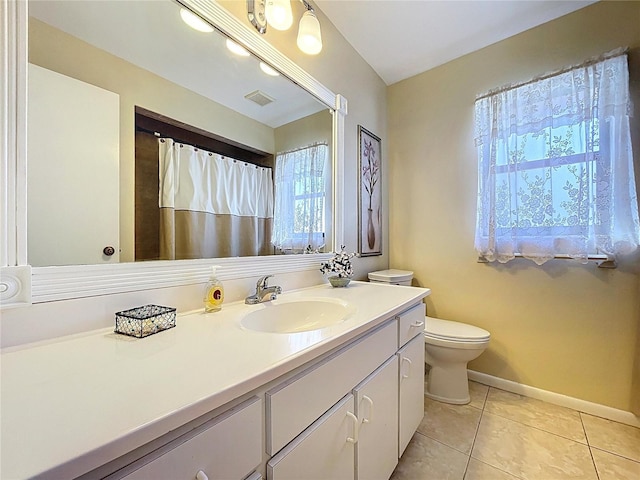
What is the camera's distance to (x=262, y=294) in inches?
44.7

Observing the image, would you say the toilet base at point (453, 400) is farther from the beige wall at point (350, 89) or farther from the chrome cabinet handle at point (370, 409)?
the chrome cabinet handle at point (370, 409)

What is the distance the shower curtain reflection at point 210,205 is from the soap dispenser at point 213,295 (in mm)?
120

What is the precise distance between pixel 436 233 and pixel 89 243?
2071 millimetres

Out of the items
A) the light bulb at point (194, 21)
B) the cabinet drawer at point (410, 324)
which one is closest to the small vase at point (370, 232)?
the cabinet drawer at point (410, 324)

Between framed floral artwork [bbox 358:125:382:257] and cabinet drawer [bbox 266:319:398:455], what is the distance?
109 cm

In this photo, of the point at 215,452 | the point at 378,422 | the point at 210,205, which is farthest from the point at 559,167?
the point at 215,452

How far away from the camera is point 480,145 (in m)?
1.88

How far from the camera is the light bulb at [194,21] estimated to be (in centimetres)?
99

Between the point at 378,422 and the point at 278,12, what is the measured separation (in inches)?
67.5

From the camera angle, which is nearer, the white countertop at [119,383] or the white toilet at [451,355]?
the white countertop at [119,383]

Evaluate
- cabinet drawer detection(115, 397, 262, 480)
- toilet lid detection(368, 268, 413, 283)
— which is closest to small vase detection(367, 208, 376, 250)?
toilet lid detection(368, 268, 413, 283)

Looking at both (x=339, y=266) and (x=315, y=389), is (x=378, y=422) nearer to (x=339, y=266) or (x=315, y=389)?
(x=315, y=389)

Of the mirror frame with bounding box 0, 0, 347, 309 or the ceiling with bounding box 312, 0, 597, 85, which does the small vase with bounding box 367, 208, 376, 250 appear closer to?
the ceiling with bounding box 312, 0, 597, 85

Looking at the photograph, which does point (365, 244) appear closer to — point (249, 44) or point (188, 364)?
point (249, 44)
